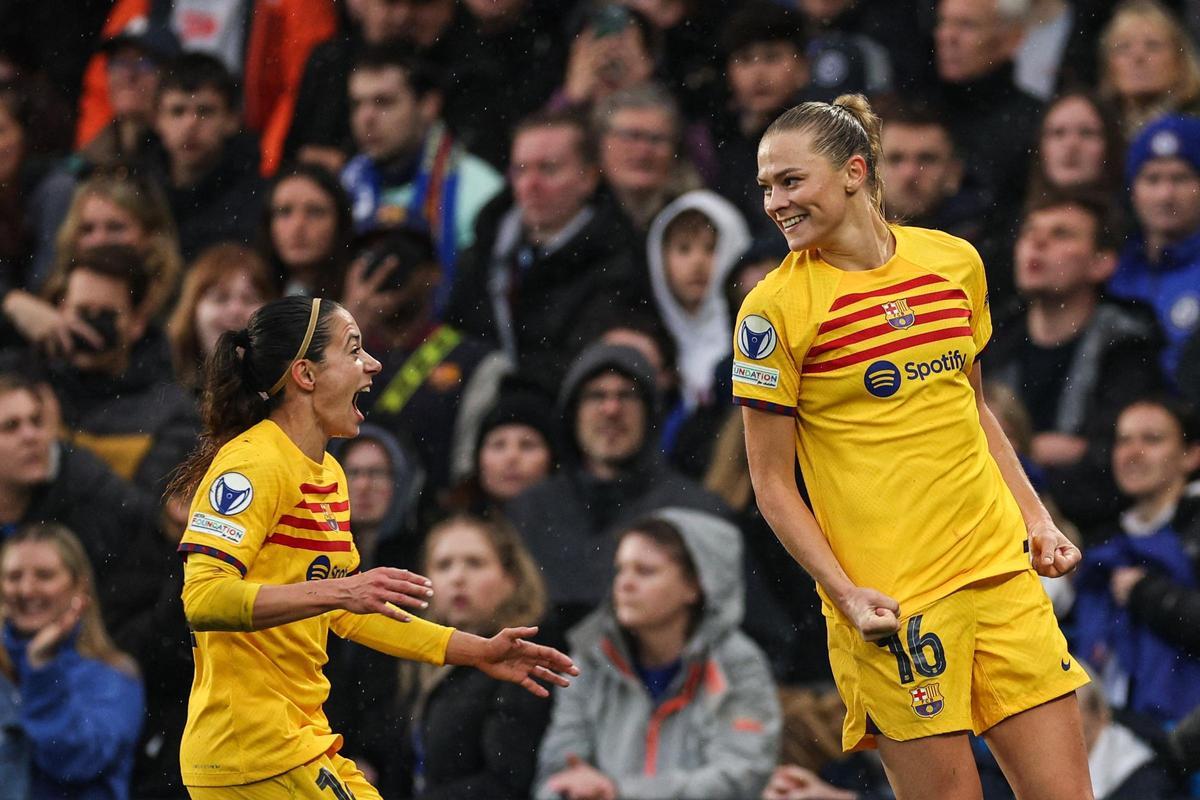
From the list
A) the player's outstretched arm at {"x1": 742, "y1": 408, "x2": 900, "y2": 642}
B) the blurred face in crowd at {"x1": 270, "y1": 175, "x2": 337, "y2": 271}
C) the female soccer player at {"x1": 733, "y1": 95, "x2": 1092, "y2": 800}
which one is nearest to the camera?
the player's outstretched arm at {"x1": 742, "y1": 408, "x2": 900, "y2": 642}

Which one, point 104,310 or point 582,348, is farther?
point 104,310

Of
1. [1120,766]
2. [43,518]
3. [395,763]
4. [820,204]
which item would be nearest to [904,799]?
[820,204]

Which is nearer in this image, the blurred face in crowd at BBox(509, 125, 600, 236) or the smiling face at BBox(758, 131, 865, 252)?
the smiling face at BBox(758, 131, 865, 252)

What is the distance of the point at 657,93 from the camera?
1034 centimetres

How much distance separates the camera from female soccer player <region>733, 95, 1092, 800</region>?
491 cm

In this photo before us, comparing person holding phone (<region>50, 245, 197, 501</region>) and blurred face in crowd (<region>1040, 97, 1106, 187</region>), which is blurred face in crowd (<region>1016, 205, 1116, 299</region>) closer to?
blurred face in crowd (<region>1040, 97, 1106, 187</region>)

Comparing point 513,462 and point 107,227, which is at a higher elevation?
point 107,227

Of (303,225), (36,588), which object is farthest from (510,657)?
(303,225)

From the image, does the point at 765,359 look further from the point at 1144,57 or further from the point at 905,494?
the point at 1144,57

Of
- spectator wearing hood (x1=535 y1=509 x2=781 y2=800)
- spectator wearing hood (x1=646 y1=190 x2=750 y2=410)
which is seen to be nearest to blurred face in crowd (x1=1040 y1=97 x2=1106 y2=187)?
spectator wearing hood (x1=646 y1=190 x2=750 y2=410)

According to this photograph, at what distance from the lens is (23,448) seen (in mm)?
9578

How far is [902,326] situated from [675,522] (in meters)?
3.90

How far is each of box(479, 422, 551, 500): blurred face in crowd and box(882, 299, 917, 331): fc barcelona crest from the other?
469cm

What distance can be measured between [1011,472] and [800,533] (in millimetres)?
710
